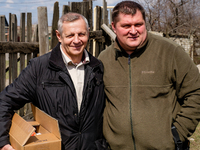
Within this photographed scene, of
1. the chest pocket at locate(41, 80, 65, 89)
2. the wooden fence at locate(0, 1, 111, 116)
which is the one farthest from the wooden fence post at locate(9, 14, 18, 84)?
the chest pocket at locate(41, 80, 65, 89)

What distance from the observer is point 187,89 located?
6.86 ft

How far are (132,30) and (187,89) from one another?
76 cm

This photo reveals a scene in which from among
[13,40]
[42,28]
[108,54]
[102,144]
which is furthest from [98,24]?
[102,144]

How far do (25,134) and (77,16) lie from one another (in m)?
1.17

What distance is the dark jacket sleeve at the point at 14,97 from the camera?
1.88 m

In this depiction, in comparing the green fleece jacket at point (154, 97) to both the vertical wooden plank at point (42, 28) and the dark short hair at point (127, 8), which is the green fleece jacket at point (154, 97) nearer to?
the dark short hair at point (127, 8)

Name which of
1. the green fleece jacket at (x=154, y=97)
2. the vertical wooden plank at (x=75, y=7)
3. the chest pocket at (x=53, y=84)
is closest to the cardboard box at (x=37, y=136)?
the chest pocket at (x=53, y=84)

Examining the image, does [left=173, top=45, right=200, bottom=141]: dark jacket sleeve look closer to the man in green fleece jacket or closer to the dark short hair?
the man in green fleece jacket

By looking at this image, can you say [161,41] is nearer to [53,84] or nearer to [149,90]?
[149,90]

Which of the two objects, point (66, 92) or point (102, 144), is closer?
point (66, 92)

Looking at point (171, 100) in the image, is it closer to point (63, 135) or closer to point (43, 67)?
point (63, 135)

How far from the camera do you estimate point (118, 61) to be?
7.48 ft

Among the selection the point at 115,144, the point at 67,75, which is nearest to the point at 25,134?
the point at 67,75

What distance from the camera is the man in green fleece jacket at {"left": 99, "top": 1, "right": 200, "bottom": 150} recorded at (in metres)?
2.07
